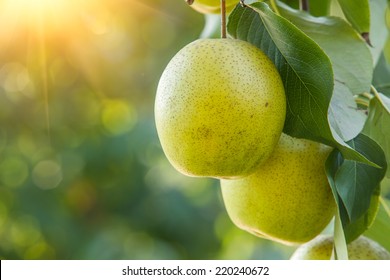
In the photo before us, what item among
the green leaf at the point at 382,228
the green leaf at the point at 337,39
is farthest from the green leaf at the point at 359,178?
the green leaf at the point at 382,228

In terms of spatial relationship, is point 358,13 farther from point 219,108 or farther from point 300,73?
point 219,108

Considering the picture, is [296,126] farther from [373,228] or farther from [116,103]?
[116,103]

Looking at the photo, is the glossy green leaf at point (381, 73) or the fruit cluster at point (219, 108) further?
the glossy green leaf at point (381, 73)

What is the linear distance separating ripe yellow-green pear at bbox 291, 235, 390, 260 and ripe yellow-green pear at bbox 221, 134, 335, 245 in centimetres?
9

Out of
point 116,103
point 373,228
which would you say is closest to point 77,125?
point 116,103

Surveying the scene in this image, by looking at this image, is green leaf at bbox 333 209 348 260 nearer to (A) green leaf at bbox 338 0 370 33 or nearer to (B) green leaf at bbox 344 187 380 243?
(B) green leaf at bbox 344 187 380 243

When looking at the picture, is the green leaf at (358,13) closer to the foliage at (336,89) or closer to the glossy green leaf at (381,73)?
the foliage at (336,89)

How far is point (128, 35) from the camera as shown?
421 centimetres

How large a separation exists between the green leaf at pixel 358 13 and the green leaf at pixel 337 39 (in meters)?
0.01

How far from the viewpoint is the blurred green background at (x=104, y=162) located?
12.5 ft

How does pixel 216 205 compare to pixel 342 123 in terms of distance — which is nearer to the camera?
pixel 342 123

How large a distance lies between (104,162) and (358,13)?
294 centimetres

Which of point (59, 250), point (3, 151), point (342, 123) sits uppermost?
point (342, 123)

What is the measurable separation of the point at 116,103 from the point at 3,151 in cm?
70
